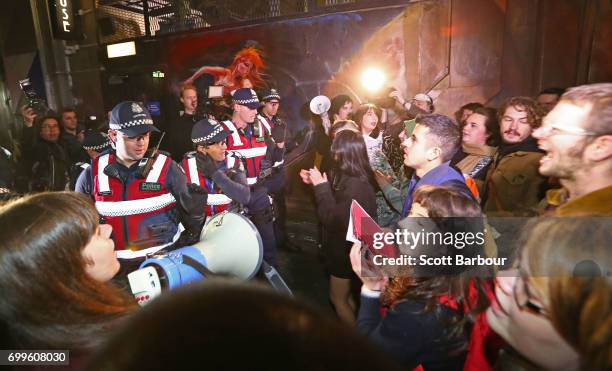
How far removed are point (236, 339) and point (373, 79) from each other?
7342mm

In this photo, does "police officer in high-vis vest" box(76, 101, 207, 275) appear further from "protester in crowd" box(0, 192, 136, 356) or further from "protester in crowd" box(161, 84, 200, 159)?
"protester in crowd" box(161, 84, 200, 159)

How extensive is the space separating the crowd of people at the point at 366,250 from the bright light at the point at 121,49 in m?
6.42

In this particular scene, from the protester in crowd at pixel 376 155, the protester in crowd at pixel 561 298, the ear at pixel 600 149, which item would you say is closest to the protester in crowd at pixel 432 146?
the ear at pixel 600 149

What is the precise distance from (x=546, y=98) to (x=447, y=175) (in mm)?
3007

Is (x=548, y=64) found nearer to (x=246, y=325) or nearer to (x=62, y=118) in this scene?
(x=246, y=325)

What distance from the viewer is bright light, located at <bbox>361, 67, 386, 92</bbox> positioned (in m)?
7.24

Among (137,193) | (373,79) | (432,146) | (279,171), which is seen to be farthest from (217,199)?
(373,79)

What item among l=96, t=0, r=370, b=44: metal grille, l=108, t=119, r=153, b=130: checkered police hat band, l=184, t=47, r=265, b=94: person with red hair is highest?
l=96, t=0, r=370, b=44: metal grille

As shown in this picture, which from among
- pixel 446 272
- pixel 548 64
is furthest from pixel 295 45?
pixel 446 272

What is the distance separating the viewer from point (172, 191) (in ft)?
9.80

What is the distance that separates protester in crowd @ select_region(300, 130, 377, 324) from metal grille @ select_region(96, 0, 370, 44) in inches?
203

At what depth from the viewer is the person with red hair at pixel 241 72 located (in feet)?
27.6

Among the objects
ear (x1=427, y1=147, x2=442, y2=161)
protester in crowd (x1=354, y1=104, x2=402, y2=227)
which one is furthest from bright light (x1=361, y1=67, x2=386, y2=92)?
ear (x1=427, y1=147, x2=442, y2=161)

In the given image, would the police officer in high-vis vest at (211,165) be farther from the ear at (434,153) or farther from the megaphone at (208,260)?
the ear at (434,153)
